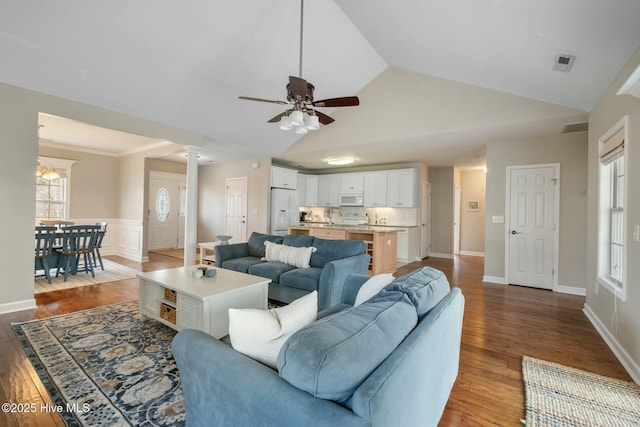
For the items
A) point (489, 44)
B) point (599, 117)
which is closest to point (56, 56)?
point (489, 44)

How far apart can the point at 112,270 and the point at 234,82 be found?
4.37 meters

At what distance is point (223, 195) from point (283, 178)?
2.07 metres

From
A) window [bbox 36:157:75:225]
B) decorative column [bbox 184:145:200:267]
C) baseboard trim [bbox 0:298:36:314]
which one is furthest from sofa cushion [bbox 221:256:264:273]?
window [bbox 36:157:75:225]

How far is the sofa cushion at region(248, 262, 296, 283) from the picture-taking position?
11.9 ft

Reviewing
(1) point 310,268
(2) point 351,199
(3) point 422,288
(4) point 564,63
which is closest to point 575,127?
(4) point 564,63

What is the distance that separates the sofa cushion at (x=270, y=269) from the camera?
3.62 metres

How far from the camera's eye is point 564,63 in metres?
2.83

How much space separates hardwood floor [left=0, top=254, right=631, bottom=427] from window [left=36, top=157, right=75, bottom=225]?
361 cm

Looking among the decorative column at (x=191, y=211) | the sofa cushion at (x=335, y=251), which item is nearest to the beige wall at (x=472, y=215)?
the sofa cushion at (x=335, y=251)

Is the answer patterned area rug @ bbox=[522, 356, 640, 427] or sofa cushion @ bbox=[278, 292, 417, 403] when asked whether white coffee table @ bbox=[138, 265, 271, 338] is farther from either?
patterned area rug @ bbox=[522, 356, 640, 427]

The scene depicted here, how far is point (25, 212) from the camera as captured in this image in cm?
348

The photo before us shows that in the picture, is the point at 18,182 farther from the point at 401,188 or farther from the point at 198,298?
the point at 401,188

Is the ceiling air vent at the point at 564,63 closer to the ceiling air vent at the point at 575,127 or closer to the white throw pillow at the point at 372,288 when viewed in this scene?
the ceiling air vent at the point at 575,127

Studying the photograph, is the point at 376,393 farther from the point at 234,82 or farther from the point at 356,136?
the point at 356,136
